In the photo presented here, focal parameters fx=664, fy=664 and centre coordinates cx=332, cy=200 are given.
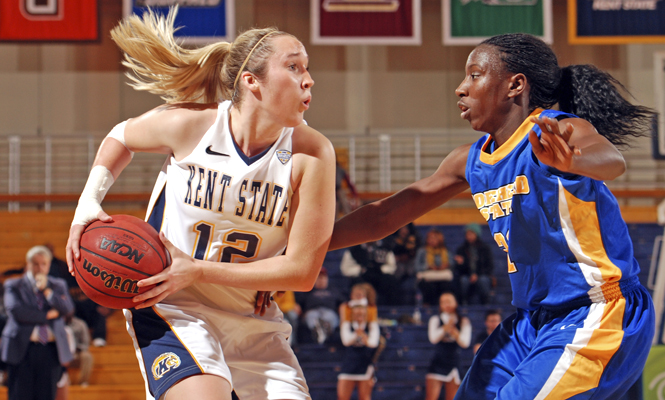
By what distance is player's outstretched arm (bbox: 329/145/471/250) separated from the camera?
8.86ft

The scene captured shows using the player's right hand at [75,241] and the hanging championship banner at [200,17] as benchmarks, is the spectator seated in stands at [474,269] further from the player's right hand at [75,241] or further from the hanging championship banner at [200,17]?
the player's right hand at [75,241]

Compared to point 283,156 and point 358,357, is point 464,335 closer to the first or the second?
point 358,357

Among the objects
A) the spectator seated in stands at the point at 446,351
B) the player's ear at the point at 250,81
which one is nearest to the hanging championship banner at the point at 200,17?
the spectator seated in stands at the point at 446,351

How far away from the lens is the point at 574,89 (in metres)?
2.33

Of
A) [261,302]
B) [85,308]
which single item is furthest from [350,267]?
[261,302]

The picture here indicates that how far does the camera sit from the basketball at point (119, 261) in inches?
82.8

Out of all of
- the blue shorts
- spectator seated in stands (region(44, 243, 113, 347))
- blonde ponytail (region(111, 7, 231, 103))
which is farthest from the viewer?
spectator seated in stands (region(44, 243, 113, 347))

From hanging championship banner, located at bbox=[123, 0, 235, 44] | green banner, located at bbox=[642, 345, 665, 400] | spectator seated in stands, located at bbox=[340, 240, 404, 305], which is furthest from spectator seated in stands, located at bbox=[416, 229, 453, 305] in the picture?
hanging championship banner, located at bbox=[123, 0, 235, 44]

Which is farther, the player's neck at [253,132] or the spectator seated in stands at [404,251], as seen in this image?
the spectator seated in stands at [404,251]

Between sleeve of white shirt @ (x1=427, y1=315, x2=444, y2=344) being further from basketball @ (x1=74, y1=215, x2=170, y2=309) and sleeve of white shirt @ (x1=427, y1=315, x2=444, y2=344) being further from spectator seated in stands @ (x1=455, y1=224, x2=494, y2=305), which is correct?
basketball @ (x1=74, y1=215, x2=170, y2=309)

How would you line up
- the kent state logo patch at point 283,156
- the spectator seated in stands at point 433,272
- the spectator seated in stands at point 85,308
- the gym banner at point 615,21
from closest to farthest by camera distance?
the kent state logo patch at point 283,156 < the spectator seated in stands at point 85,308 < the spectator seated in stands at point 433,272 < the gym banner at point 615,21

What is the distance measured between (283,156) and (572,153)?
973mm

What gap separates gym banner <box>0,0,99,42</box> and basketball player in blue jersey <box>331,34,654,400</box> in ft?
23.6

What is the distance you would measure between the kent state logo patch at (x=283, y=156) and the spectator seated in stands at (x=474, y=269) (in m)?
5.94
